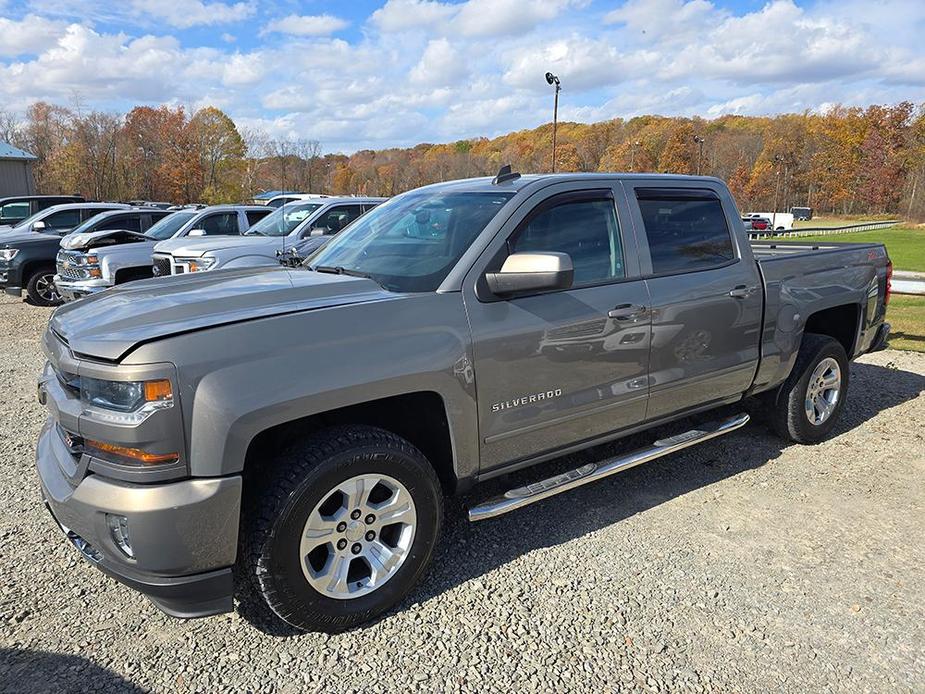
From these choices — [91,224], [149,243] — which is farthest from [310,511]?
[91,224]

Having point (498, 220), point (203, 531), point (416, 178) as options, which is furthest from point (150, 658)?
point (416, 178)

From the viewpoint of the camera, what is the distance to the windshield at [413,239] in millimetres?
3246

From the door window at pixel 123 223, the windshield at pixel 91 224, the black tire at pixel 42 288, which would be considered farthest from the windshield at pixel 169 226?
the black tire at pixel 42 288

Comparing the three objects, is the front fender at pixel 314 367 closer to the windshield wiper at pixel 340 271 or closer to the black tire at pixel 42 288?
the windshield wiper at pixel 340 271

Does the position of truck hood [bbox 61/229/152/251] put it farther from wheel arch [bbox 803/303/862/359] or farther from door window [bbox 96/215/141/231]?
wheel arch [bbox 803/303/862/359]

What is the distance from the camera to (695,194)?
14.1 feet

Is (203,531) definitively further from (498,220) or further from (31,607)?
(498,220)

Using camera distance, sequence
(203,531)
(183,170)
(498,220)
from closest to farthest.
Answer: (203,531) < (498,220) < (183,170)

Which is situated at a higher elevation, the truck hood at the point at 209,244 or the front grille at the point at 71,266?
the truck hood at the point at 209,244

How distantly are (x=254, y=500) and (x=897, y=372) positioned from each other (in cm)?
711

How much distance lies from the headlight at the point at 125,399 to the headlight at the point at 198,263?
7.00 m

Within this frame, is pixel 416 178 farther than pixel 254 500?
Yes

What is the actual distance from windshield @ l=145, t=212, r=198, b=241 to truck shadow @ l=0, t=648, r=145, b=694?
10876mm

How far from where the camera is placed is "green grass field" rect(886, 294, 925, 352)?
335 inches
